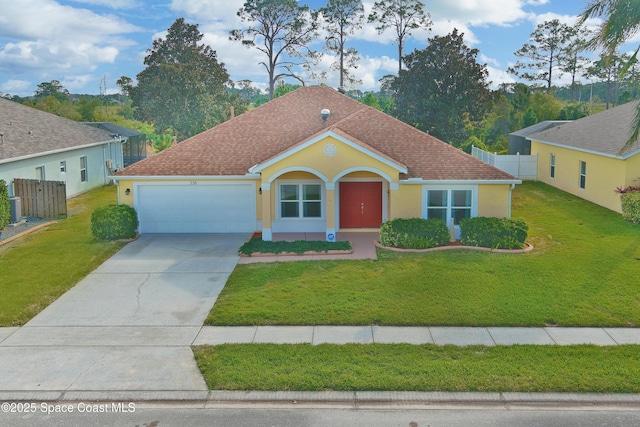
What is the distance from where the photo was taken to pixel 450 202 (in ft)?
71.1

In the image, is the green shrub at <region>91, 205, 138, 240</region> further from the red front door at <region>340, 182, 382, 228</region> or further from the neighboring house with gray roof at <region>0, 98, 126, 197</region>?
the red front door at <region>340, 182, 382, 228</region>

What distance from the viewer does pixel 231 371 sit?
1128cm

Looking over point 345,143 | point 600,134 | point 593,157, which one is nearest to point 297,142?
point 345,143

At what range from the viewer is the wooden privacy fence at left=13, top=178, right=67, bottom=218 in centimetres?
2580

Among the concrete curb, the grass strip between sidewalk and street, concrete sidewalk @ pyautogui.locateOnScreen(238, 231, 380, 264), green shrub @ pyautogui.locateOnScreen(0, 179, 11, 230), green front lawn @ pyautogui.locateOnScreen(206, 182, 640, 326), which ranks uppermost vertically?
green shrub @ pyautogui.locateOnScreen(0, 179, 11, 230)

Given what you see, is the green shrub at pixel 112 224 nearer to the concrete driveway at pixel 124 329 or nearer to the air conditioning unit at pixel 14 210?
the concrete driveway at pixel 124 329

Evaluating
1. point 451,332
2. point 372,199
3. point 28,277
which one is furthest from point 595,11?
point 28,277

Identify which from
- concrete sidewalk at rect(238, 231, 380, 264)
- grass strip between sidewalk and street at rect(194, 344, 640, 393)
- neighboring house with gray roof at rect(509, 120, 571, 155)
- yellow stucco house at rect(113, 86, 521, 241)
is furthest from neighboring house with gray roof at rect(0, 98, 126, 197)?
neighboring house with gray roof at rect(509, 120, 571, 155)

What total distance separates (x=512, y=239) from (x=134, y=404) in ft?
44.8

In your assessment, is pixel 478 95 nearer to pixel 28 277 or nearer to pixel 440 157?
pixel 440 157

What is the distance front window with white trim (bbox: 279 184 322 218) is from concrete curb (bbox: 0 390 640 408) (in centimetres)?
1264

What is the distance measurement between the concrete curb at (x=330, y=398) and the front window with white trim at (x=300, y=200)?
12645 millimetres

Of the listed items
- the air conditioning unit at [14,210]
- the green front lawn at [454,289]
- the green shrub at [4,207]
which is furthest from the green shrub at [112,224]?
the green front lawn at [454,289]

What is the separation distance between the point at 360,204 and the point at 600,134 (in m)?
14.5
